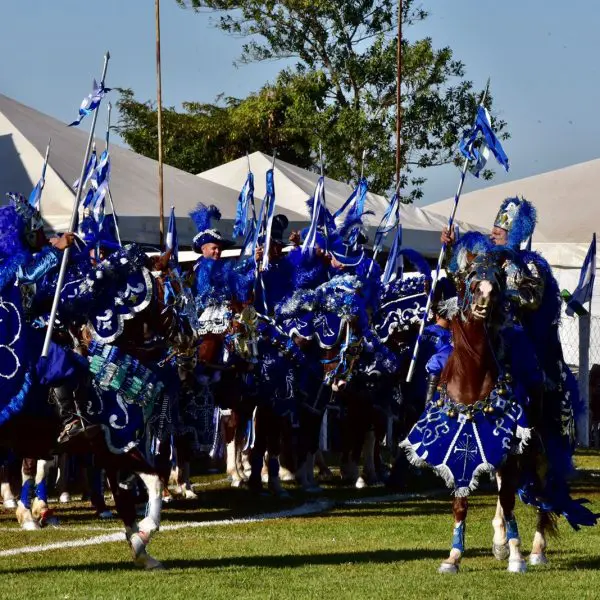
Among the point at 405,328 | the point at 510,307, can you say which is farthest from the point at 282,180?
the point at 510,307

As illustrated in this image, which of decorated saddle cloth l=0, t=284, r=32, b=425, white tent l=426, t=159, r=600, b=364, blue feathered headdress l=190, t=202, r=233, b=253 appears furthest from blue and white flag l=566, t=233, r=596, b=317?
white tent l=426, t=159, r=600, b=364

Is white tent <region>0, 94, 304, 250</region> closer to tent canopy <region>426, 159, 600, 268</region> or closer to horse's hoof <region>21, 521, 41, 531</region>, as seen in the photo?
horse's hoof <region>21, 521, 41, 531</region>

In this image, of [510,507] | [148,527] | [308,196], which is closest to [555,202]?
[308,196]

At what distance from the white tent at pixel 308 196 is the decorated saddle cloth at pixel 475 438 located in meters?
11.7

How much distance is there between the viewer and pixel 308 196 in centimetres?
2183

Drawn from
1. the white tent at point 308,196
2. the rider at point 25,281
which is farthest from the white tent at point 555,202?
the rider at point 25,281

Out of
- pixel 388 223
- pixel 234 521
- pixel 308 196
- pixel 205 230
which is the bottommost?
pixel 234 521

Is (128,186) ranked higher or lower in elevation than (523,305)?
higher

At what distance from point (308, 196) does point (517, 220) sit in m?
12.2

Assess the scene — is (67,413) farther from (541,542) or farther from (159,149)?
(159,149)

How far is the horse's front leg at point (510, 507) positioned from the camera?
353 inches

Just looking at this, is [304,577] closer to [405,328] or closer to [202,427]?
[202,427]

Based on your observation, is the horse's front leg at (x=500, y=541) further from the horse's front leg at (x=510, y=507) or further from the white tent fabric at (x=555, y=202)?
the white tent fabric at (x=555, y=202)

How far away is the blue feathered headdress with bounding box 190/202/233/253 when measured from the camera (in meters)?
13.3
